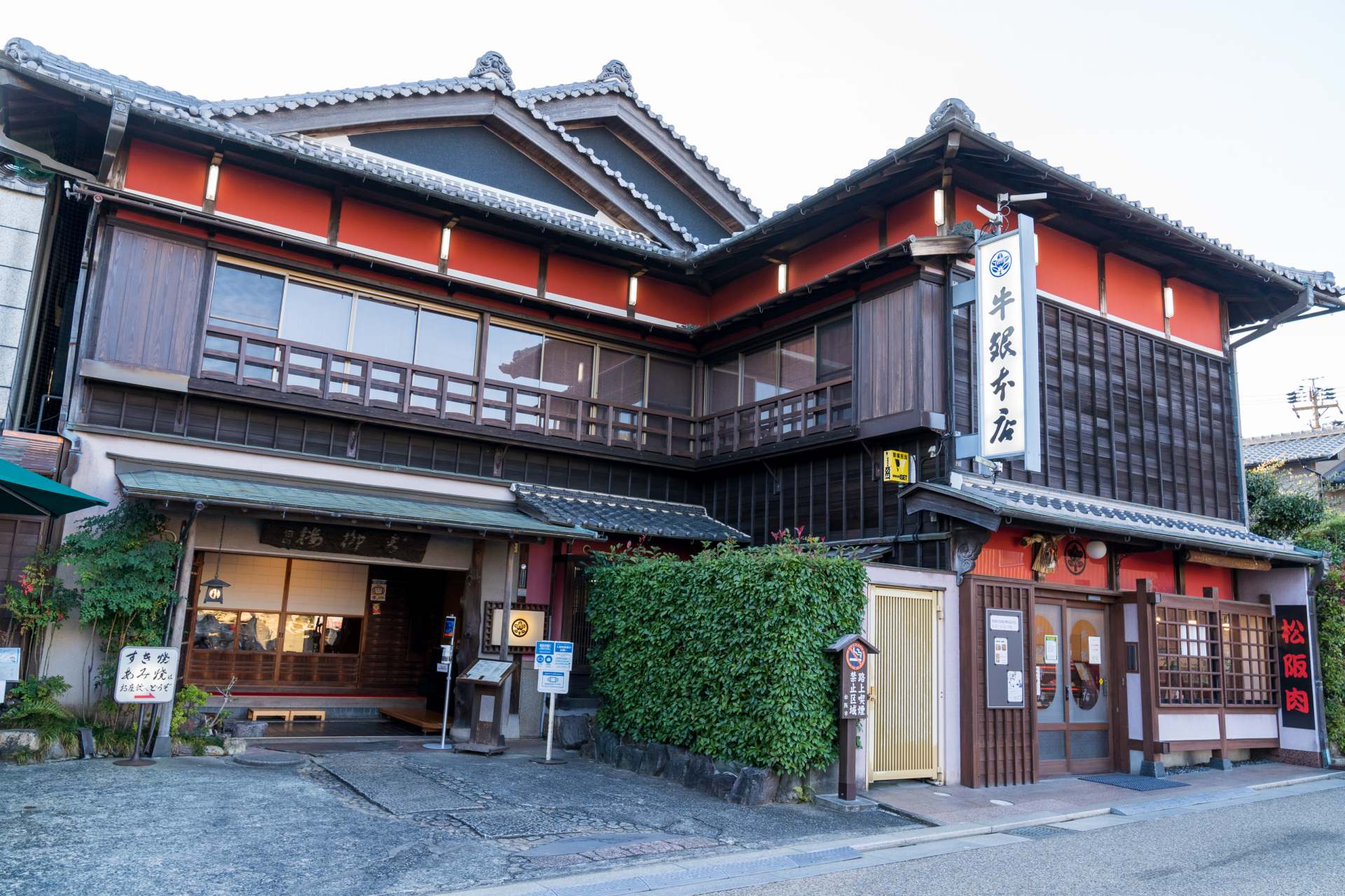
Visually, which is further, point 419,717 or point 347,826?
point 419,717

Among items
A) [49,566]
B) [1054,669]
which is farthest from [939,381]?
[49,566]

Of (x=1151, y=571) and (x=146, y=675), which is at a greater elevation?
(x=1151, y=571)

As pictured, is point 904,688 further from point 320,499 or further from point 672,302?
point 672,302

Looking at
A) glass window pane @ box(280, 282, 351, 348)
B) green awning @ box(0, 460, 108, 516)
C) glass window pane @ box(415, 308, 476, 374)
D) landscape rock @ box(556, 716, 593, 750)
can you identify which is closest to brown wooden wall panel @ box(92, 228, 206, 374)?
glass window pane @ box(280, 282, 351, 348)

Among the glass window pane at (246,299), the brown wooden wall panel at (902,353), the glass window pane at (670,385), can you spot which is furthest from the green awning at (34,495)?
the brown wooden wall panel at (902,353)

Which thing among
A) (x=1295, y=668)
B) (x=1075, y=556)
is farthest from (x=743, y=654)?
(x=1295, y=668)

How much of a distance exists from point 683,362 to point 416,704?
7.83 meters

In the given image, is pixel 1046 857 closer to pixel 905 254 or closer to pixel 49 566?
pixel 905 254

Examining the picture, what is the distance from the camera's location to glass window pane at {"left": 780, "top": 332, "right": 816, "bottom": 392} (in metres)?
14.7

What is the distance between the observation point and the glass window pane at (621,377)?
16.0 m

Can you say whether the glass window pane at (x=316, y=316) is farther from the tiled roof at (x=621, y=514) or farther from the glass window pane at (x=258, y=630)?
the glass window pane at (x=258, y=630)

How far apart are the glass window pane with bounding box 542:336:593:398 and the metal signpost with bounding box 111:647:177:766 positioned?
711 cm

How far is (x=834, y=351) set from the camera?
14297 millimetres

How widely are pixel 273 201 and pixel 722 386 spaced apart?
7855 mm
